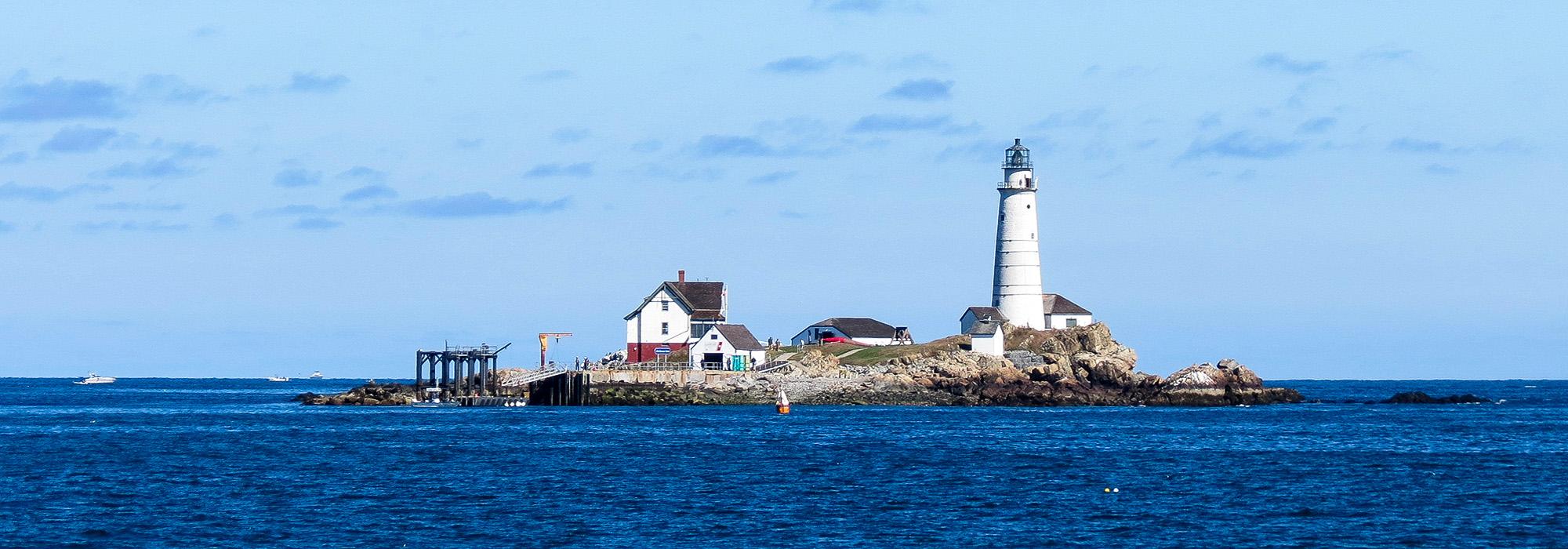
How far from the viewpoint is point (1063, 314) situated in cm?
9588

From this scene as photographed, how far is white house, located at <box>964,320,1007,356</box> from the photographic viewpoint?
89.1 m

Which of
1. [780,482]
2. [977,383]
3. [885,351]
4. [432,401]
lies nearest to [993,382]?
[977,383]

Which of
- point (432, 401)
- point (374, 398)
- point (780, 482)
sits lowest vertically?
point (780, 482)

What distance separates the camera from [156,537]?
30859mm

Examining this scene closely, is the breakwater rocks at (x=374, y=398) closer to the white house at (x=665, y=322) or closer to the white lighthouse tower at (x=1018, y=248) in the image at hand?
the white house at (x=665, y=322)

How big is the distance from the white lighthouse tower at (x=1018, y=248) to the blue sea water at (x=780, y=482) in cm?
2151

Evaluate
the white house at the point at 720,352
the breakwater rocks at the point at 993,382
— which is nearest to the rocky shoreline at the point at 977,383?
the breakwater rocks at the point at 993,382

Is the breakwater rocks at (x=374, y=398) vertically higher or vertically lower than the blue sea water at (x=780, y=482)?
higher

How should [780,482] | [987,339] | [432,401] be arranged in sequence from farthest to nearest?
1. [987,339]
2. [432,401]
3. [780,482]

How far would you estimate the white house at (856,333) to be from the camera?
325ft

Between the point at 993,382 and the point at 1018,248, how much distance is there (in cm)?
927

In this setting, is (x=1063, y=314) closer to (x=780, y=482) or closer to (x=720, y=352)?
(x=720, y=352)

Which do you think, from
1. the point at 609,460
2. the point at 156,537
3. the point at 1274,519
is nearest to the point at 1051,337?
the point at 609,460

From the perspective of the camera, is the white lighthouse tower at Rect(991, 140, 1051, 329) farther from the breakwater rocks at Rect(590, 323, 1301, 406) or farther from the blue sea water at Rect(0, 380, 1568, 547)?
the blue sea water at Rect(0, 380, 1568, 547)
